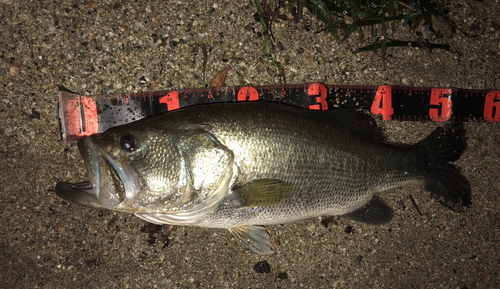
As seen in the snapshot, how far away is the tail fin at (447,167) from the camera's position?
97.2 inches

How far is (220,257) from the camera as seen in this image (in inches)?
104

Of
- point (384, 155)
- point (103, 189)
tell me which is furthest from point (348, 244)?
point (103, 189)

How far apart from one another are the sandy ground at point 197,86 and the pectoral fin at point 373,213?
0.93 ft

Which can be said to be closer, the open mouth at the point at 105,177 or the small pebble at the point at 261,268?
the open mouth at the point at 105,177

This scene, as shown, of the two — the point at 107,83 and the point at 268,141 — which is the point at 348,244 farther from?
the point at 107,83

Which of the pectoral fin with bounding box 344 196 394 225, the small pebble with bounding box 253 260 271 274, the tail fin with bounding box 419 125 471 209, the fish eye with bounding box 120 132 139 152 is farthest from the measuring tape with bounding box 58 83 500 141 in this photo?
the small pebble with bounding box 253 260 271 274

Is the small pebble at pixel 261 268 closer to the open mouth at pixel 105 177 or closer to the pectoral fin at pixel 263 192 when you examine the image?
the pectoral fin at pixel 263 192

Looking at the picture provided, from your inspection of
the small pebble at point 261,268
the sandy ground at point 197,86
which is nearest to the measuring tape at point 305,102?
the sandy ground at point 197,86

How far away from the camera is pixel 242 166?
6.50 ft

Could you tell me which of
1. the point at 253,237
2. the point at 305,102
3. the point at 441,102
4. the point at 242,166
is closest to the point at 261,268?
the point at 253,237

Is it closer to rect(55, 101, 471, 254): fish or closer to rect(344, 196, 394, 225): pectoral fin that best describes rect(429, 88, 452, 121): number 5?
rect(55, 101, 471, 254): fish

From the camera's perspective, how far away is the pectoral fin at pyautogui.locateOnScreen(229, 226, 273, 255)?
7.72 feet

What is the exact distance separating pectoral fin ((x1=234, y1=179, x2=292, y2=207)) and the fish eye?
2.35ft

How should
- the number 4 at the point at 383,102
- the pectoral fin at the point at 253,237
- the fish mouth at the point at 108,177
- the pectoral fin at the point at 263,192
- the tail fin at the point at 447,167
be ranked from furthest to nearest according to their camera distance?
1. the number 4 at the point at 383,102
2. the tail fin at the point at 447,167
3. the pectoral fin at the point at 253,237
4. the pectoral fin at the point at 263,192
5. the fish mouth at the point at 108,177
